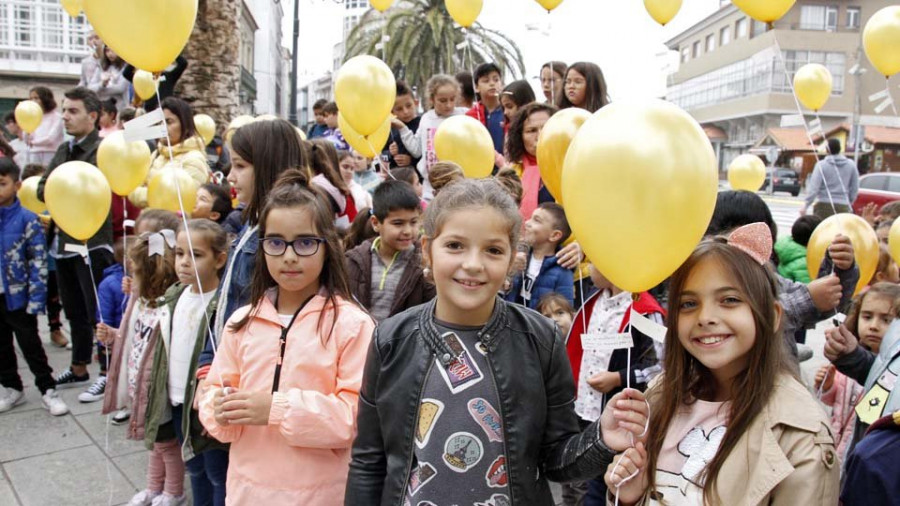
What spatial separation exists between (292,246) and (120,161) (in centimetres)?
264

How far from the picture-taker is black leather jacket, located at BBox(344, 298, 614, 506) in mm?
1563

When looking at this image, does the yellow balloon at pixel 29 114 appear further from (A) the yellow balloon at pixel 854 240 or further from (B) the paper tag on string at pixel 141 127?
(A) the yellow balloon at pixel 854 240

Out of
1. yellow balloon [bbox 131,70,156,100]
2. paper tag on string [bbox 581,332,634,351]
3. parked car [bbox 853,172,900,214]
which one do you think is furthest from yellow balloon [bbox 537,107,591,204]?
parked car [bbox 853,172,900,214]

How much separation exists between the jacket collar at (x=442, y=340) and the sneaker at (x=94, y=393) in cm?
368

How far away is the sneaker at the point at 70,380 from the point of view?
474 centimetres

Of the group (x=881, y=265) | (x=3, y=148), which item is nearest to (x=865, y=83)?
(x=881, y=265)

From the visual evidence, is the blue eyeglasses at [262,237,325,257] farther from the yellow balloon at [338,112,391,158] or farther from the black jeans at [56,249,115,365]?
the black jeans at [56,249,115,365]

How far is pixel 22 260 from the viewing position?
4.26 meters

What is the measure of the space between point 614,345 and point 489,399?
33 centimetres

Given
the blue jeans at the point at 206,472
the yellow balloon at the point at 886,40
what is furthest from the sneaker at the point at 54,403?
the yellow balloon at the point at 886,40

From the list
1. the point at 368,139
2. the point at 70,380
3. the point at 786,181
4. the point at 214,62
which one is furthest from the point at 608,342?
the point at 786,181

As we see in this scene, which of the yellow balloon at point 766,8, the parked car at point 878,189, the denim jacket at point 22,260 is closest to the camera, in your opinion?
the yellow balloon at point 766,8

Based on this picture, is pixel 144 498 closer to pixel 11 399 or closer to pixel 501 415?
pixel 11 399

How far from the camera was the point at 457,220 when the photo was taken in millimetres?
1592
